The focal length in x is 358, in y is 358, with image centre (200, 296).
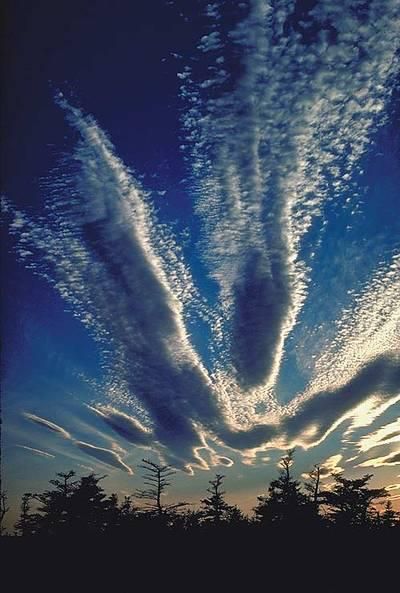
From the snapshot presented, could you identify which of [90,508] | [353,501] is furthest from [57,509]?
[353,501]

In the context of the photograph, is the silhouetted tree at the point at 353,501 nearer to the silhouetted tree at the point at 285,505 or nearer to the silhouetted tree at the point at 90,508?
the silhouetted tree at the point at 285,505

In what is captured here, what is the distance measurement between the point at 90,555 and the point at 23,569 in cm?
414

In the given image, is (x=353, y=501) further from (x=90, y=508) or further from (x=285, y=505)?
(x=90, y=508)

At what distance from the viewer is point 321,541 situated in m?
23.8

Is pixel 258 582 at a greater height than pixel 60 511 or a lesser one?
lesser

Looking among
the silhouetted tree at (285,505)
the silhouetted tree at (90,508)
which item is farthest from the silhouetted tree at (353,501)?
the silhouetted tree at (90,508)

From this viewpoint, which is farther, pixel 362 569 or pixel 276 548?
pixel 276 548

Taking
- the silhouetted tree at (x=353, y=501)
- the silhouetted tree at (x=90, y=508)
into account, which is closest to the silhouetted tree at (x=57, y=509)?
the silhouetted tree at (x=90, y=508)

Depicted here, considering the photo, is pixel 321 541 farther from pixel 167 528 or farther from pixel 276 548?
pixel 167 528

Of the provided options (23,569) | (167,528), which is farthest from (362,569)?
(23,569)

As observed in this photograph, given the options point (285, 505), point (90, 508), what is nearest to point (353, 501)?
point (285, 505)

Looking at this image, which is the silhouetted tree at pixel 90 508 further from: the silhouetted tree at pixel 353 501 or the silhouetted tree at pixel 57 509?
the silhouetted tree at pixel 353 501

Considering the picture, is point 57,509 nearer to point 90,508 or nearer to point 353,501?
point 90,508

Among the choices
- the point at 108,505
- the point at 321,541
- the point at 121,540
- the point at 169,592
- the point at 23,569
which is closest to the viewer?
the point at 169,592
